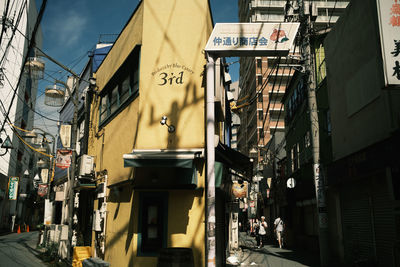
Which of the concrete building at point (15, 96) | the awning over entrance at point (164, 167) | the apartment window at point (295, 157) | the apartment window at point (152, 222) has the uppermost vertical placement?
the concrete building at point (15, 96)

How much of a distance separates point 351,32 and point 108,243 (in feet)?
37.0

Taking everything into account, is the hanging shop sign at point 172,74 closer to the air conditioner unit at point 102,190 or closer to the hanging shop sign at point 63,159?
the air conditioner unit at point 102,190

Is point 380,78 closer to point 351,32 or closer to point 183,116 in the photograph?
point 351,32

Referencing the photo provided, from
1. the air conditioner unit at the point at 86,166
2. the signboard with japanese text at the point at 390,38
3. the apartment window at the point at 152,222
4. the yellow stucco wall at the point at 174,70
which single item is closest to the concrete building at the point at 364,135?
the signboard with japanese text at the point at 390,38

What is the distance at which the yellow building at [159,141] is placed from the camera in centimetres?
911

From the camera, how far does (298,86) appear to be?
2200 centimetres

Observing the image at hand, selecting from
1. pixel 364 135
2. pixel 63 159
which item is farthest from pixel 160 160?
pixel 63 159

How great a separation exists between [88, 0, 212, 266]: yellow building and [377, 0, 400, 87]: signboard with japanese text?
4.70 meters

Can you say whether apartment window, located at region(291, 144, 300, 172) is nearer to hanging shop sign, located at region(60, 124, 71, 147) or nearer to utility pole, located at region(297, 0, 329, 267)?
utility pole, located at region(297, 0, 329, 267)

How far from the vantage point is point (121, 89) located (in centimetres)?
1271

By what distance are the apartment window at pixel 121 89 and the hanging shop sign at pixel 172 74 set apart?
2.83 ft

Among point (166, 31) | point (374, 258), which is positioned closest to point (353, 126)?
point (374, 258)

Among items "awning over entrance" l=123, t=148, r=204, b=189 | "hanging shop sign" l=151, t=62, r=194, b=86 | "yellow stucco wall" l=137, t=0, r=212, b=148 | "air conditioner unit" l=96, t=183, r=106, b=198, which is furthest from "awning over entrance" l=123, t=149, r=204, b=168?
"air conditioner unit" l=96, t=183, r=106, b=198

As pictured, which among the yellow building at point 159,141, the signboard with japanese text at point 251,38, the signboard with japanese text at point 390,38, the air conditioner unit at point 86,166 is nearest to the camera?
the signboard with japanese text at point 390,38
